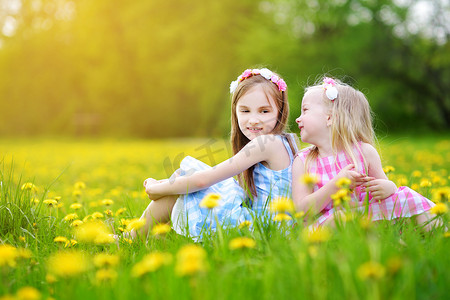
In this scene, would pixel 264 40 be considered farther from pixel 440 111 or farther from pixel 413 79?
pixel 440 111

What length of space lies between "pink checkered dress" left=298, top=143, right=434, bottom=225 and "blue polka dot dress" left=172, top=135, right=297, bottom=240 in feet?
0.59

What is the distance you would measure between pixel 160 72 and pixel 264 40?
5.92 m

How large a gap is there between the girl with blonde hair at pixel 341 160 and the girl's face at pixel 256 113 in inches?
8.7

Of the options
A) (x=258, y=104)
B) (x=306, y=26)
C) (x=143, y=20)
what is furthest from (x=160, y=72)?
(x=258, y=104)

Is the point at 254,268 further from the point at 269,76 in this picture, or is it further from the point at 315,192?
the point at 269,76

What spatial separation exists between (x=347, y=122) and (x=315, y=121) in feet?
0.53

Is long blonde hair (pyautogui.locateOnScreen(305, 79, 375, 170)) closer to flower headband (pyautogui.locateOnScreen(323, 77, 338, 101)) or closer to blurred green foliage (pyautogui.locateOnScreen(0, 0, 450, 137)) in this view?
flower headband (pyautogui.locateOnScreen(323, 77, 338, 101))

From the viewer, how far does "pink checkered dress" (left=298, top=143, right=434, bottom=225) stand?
2119 mm

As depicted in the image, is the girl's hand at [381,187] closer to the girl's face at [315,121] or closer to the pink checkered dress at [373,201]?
the pink checkered dress at [373,201]

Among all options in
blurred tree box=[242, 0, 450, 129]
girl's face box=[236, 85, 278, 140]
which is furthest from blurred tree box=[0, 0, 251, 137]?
girl's face box=[236, 85, 278, 140]

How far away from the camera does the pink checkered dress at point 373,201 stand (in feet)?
6.95

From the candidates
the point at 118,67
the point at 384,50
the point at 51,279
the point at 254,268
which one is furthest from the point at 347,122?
the point at 118,67

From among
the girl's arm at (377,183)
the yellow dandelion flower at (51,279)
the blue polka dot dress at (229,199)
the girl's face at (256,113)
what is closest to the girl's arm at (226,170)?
the blue polka dot dress at (229,199)

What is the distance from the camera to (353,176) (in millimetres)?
1991
